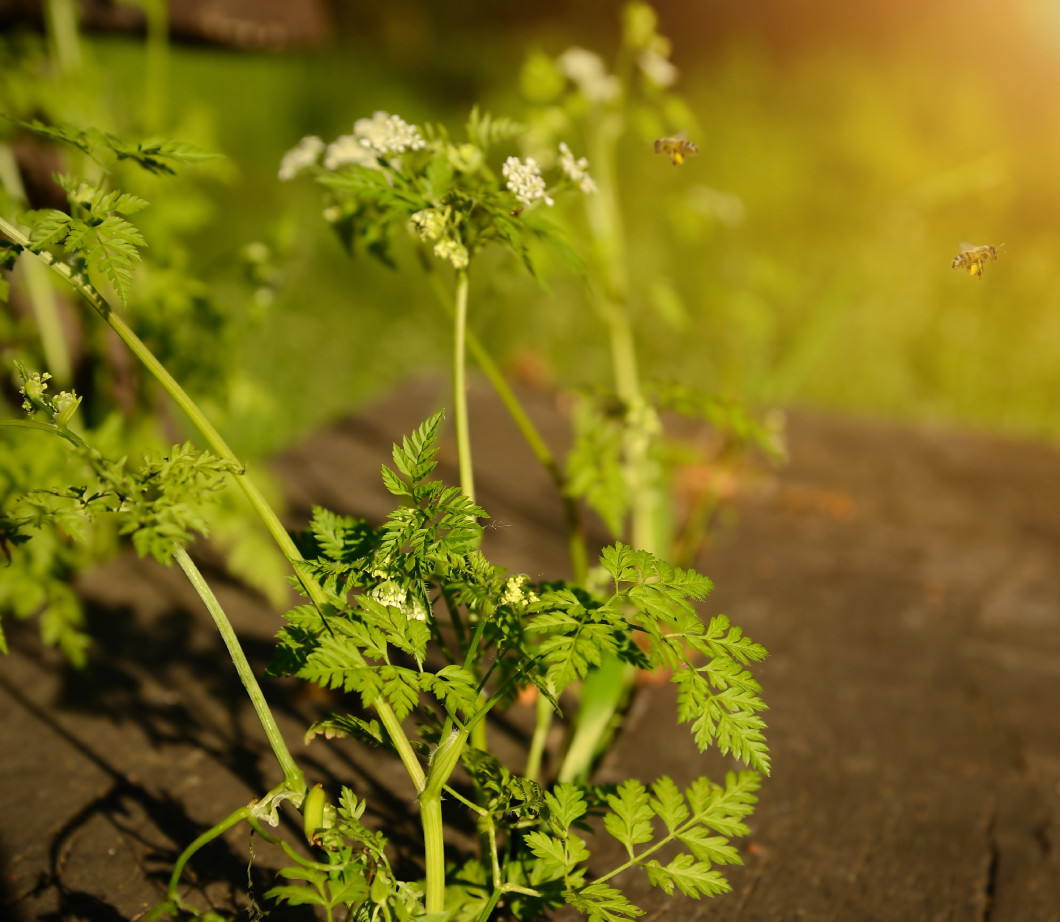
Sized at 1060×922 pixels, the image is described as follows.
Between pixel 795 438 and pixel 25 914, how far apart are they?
2.73 m

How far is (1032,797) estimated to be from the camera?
1742mm

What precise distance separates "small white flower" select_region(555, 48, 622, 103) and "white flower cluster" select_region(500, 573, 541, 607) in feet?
4.43

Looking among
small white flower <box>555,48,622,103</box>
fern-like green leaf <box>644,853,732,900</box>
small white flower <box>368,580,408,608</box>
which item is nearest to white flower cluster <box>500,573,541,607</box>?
small white flower <box>368,580,408,608</box>

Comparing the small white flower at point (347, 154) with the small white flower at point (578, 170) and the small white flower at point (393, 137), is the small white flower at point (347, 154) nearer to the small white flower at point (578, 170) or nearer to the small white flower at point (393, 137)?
the small white flower at point (393, 137)

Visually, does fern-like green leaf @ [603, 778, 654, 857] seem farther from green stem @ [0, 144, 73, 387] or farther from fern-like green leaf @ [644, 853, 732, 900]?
green stem @ [0, 144, 73, 387]

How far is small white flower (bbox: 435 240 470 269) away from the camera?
1.13 meters

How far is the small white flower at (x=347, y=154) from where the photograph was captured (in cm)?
132

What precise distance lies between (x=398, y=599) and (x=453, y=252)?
444 millimetres

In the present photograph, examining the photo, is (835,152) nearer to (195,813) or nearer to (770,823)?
(770,823)

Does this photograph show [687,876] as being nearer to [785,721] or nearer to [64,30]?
[785,721]

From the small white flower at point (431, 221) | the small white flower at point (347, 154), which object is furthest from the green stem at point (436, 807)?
the small white flower at point (347, 154)

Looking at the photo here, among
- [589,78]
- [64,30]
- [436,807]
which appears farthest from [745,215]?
[436,807]

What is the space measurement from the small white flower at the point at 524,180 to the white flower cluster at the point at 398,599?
50 centimetres

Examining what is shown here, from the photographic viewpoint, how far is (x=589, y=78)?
6.71 ft
